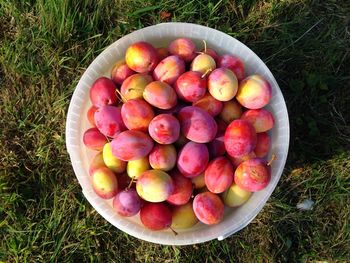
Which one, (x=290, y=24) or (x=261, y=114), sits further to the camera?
(x=290, y=24)

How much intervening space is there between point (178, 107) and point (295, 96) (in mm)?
746

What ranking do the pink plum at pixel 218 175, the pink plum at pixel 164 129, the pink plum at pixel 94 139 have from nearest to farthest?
the pink plum at pixel 164 129 → the pink plum at pixel 218 175 → the pink plum at pixel 94 139

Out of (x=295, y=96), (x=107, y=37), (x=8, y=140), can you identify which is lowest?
(x=8, y=140)

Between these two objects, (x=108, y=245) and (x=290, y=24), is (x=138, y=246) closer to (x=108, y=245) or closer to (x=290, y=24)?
(x=108, y=245)

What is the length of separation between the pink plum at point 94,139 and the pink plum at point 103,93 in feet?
0.35

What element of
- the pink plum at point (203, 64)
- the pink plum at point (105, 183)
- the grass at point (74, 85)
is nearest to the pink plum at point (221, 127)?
the pink plum at point (203, 64)

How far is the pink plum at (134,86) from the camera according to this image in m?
1.75

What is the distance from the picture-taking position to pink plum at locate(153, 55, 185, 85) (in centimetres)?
177

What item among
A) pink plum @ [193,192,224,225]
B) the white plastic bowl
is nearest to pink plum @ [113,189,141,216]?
the white plastic bowl

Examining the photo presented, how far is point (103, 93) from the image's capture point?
179cm

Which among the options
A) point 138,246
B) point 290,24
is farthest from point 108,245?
point 290,24

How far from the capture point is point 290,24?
7.53 ft

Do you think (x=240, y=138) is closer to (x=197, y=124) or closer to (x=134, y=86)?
(x=197, y=124)

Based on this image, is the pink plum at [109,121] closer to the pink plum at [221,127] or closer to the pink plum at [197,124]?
the pink plum at [197,124]
